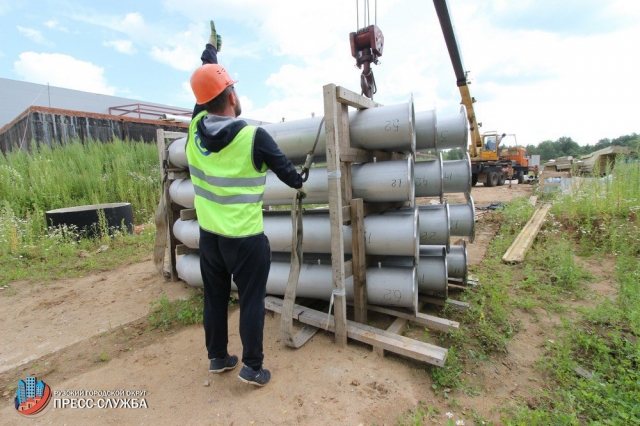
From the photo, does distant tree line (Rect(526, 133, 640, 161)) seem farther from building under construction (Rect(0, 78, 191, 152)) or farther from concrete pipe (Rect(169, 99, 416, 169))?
concrete pipe (Rect(169, 99, 416, 169))

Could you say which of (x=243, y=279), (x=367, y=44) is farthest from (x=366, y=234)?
(x=367, y=44)

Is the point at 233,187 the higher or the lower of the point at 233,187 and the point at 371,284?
the higher

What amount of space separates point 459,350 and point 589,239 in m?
4.43

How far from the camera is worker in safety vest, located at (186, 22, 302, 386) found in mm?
2105

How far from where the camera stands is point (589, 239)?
5.55 m

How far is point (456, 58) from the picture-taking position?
870 cm

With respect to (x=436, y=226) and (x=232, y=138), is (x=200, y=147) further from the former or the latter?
(x=436, y=226)

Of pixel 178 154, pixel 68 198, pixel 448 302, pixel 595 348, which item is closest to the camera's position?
pixel 595 348

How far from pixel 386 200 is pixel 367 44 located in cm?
326

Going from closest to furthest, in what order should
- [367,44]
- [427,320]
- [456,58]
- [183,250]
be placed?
1. [427,320]
2. [183,250]
3. [367,44]
4. [456,58]

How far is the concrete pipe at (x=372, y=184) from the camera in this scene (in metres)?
2.72

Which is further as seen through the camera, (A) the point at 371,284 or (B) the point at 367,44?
(B) the point at 367,44

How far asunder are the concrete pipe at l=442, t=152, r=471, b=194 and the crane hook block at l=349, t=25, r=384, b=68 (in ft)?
8.12

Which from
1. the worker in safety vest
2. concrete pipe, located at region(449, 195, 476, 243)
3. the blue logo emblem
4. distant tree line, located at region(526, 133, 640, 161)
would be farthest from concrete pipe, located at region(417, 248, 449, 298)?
distant tree line, located at region(526, 133, 640, 161)
